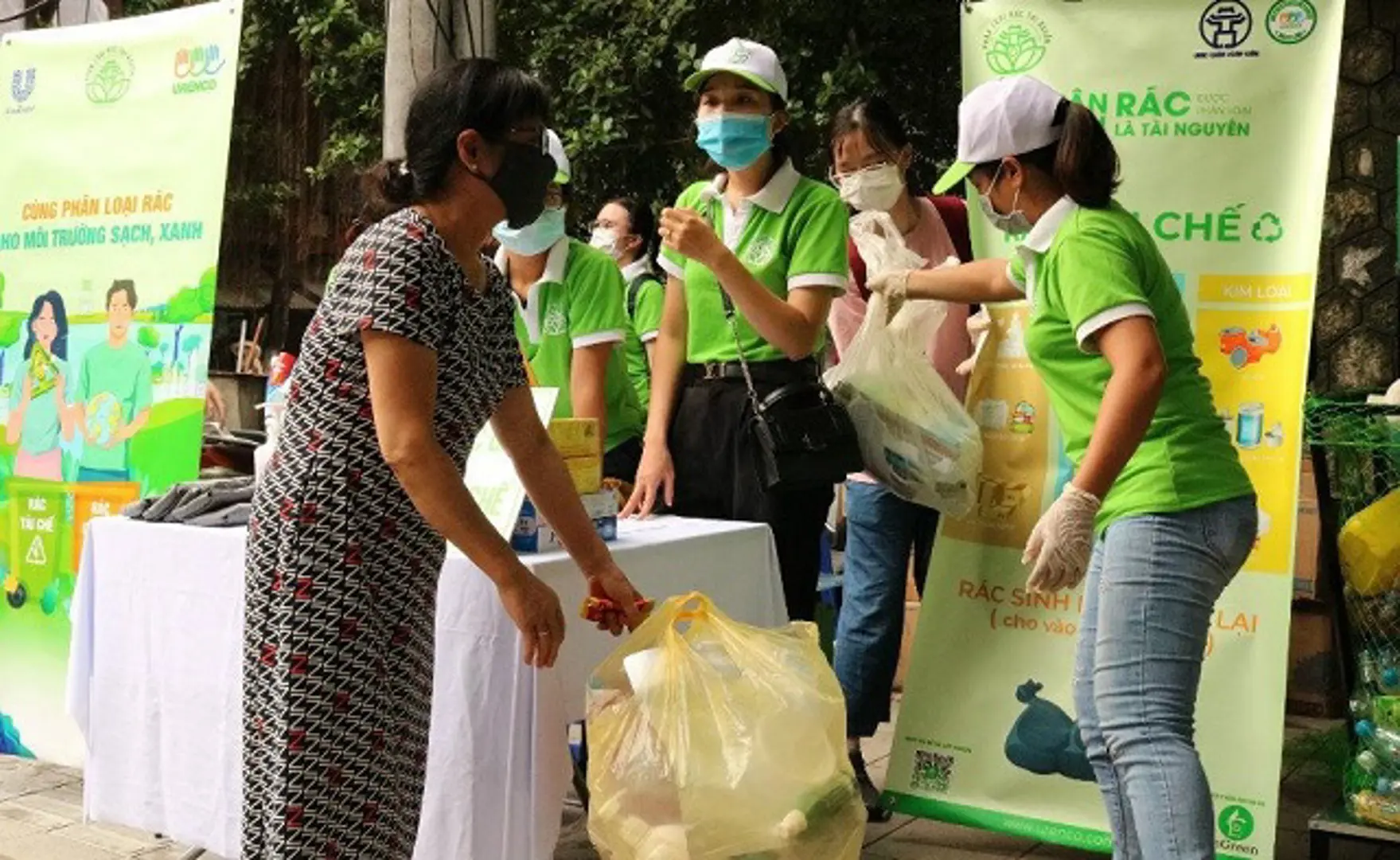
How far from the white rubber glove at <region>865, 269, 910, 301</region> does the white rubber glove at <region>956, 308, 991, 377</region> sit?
1.17 ft

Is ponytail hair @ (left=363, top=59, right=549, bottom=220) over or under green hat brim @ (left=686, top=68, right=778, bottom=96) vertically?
under

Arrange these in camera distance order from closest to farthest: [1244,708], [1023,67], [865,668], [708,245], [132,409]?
[708,245]
[1244,708]
[1023,67]
[865,668]
[132,409]

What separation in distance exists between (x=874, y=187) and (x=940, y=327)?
0.40 m

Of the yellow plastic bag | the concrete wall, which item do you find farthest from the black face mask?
the concrete wall

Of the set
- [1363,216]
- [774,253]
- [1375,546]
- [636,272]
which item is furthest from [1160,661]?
[1363,216]

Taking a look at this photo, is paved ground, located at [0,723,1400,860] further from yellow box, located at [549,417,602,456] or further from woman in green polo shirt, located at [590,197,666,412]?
woman in green polo shirt, located at [590,197,666,412]

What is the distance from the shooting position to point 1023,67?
156 inches

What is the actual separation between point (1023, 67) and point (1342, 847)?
6.78 feet

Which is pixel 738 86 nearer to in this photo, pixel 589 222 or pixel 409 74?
pixel 409 74

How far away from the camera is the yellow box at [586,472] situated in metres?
3.35

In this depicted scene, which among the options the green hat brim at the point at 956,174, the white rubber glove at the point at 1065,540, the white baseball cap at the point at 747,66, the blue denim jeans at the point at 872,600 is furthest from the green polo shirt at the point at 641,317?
the white rubber glove at the point at 1065,540

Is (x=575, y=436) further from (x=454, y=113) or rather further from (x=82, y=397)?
(x=82, y=397)

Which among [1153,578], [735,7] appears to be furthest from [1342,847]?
[735,7]

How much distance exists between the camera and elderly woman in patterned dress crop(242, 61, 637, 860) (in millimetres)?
2387
